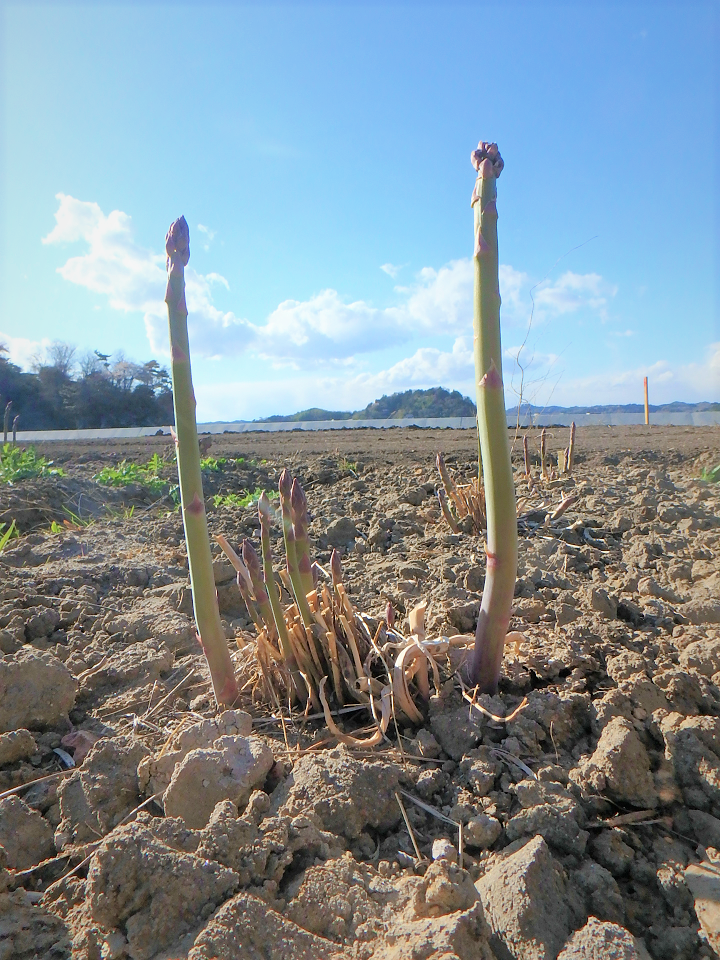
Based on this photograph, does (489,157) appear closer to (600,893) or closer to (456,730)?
(456,730)

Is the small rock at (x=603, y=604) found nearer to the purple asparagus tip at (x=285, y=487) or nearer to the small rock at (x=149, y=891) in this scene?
the purple asparagus tip at (x=285, y=487)

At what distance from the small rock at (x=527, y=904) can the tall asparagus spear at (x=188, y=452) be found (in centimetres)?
98

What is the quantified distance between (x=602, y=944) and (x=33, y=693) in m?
1.76

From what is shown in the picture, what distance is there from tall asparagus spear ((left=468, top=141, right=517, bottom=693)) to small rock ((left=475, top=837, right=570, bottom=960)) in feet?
1.92

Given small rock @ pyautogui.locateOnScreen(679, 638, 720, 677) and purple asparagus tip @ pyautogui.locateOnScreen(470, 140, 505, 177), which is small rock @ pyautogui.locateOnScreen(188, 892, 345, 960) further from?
purple asparagus tip @ pyautogui.locateOnScreen(470, 140, 505, 177)

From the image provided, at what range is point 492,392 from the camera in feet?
5.05

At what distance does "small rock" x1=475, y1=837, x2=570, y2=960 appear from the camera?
46.3 inches

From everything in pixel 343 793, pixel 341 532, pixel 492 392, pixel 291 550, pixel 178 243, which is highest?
pixel 178 243

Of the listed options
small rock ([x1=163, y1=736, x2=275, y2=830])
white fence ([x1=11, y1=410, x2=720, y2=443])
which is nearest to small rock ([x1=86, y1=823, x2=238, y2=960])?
small rock ([x1=163, y1=736, x2=275, y2=830])

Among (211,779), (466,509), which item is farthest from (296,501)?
(466,509)

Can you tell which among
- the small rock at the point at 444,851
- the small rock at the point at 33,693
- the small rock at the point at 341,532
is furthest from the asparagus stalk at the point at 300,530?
the small rock at the point at 341,532

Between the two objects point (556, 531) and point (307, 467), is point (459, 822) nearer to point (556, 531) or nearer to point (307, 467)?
point (556, 531)

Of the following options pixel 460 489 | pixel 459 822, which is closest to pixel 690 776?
pixel 459 822

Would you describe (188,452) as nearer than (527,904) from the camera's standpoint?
No
